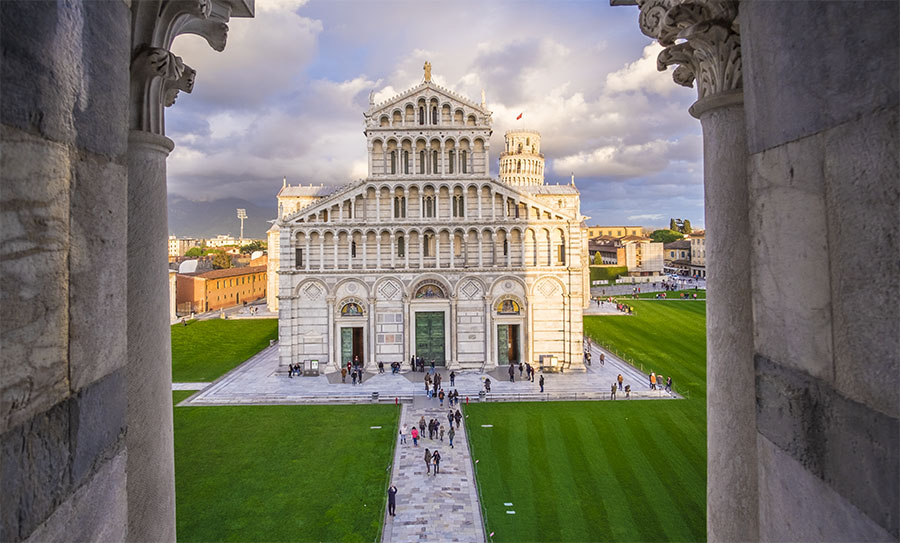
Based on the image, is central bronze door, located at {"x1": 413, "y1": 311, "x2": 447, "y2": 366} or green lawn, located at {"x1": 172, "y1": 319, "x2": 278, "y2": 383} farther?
green lawn, located at {"x1": 172, "y1": 319, "x2": 278, "y2": 383}

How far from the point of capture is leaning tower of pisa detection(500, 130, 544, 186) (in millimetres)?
86812

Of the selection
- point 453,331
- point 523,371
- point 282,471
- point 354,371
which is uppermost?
point 453,331

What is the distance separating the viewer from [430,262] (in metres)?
32.2

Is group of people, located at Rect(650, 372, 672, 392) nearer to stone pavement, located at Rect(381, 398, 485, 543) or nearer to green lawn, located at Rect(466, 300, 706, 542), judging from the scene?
green lawn, located at Rect(466, 300, 706, 542)

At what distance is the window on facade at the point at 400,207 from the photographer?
3222cm

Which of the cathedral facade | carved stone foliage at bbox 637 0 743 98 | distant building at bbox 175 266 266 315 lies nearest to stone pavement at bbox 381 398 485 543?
the cathedral facade

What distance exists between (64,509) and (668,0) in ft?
19.4

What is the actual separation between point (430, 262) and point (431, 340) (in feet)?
17.4

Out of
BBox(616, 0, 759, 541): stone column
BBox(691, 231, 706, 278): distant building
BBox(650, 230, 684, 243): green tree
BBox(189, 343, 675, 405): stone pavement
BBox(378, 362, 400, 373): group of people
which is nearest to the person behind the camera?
BBox(616, 0, 759, 541): stone column

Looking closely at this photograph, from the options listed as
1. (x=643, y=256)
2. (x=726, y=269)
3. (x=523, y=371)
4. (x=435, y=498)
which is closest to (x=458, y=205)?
(x=523, y=371)

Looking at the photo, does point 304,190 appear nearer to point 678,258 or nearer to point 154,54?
point 154,54

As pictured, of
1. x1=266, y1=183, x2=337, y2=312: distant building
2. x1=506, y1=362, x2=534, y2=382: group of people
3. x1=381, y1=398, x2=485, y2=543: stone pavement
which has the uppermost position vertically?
x1=266, y1=183, x2=337, y2=312: distant building

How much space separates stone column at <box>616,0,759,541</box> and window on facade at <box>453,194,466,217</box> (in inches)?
1099

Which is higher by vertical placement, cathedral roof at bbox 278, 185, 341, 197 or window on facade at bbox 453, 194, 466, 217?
cathedral roof at bbox 278, 185, 341, 197
